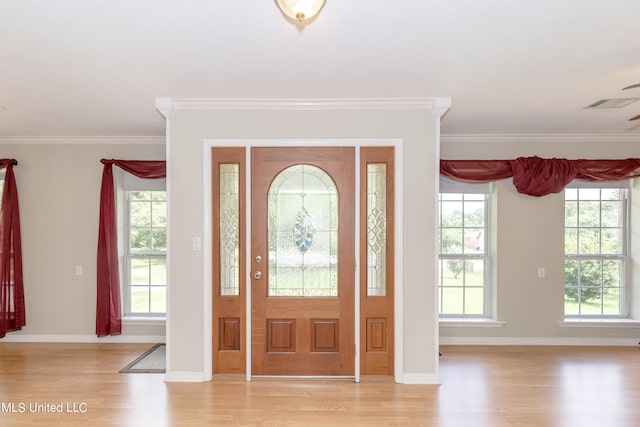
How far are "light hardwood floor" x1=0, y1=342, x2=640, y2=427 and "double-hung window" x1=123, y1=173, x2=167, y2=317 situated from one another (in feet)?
2.94

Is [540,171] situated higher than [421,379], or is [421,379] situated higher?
[540,171]

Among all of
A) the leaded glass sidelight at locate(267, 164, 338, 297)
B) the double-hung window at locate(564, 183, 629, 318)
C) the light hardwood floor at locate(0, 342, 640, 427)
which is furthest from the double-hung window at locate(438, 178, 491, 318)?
the leaded glass sidelight at locate(267, 164, 338, 297)

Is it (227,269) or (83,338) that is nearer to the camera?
(227,269)

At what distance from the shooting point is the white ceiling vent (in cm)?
336

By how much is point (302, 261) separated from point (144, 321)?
240cm

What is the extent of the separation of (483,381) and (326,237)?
1.89 meters

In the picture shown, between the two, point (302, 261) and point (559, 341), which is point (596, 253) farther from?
point (302, 261)

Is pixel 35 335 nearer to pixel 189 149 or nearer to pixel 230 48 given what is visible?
pixel 189 149

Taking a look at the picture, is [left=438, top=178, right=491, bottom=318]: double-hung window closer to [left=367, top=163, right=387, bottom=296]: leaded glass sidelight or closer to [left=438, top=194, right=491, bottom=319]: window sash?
[left=438, top=194, right=491, bottom=319]: window sash

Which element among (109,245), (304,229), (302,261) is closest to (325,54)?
(304,229)

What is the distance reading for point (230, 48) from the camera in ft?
7.90

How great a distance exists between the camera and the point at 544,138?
4672 mm

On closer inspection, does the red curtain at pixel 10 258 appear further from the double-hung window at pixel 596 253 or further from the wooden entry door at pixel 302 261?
the double-hung window at pixel 596 253

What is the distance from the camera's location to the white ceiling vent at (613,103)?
3.36 m
